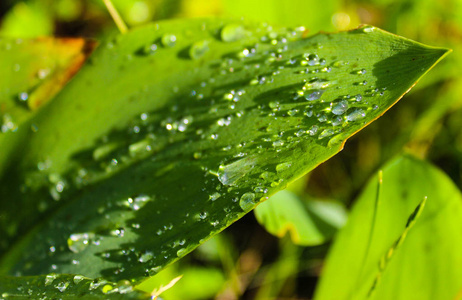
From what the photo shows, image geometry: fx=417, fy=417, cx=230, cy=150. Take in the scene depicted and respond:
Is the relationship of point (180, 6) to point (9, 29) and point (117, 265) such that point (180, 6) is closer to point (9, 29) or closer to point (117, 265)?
point (9, 29)

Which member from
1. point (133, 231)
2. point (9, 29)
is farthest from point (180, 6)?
point (133, 231)

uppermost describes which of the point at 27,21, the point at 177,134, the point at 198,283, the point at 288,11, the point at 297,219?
the point at 27,21

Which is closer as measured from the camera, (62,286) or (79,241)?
(62,286)

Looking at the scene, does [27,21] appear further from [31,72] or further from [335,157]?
[335,157]

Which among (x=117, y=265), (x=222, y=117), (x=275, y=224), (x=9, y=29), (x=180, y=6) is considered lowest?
(x=275, y=224)

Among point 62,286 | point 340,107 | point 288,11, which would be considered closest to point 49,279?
point 62,286

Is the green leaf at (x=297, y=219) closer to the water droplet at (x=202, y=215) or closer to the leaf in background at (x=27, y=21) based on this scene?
the water droplet at (x=202, y=215)
